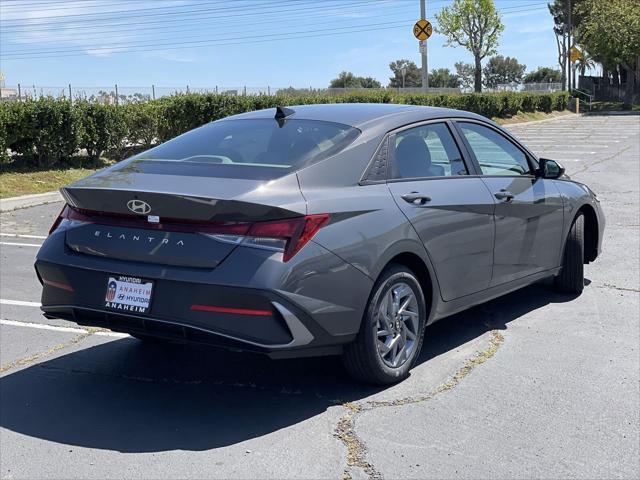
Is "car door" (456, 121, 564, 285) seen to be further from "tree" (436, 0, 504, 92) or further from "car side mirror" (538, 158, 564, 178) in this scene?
"tree" (436, 0, 504, 92)

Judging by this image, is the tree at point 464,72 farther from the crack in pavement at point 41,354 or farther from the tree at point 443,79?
the crack in pavement at point 41,354

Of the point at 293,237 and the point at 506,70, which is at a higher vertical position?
the point at 506,70

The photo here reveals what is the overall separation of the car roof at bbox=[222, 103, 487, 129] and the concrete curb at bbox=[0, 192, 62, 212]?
25.9ft

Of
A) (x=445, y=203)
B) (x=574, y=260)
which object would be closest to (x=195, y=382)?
(x=445, y=203)

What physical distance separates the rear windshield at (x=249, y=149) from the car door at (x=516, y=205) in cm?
128

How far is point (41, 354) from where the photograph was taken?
5.35m

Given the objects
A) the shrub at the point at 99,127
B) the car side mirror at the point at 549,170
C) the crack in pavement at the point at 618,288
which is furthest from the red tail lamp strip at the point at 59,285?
the shrub at the point at 99,127

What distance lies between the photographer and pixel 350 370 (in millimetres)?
4484

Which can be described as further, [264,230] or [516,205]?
[516,205]

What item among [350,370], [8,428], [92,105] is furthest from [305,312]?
[92,105]

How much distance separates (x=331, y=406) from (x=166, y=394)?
3.20ft

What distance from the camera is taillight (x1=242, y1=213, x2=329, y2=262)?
12.8 feet

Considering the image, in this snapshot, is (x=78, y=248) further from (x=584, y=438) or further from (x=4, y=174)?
(x=4, y=174)

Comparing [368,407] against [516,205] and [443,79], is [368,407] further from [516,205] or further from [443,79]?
[443,79]
